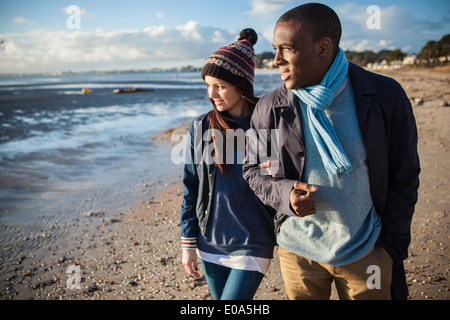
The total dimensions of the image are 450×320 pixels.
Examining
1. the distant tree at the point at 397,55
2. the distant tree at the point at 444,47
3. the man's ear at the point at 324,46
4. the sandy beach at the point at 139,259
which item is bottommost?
the sandy beach at the point at 139,259

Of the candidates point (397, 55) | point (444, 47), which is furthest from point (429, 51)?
point (397, 55)

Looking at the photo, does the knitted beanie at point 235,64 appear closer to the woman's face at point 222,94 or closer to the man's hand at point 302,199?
the woman's face at point 222,94

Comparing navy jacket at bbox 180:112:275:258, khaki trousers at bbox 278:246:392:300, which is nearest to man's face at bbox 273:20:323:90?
navy jacket at bbox 180:112:275:258

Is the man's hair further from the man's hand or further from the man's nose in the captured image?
the man's hand

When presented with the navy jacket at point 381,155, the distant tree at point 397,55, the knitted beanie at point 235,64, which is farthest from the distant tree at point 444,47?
the navy jacket at point 381,155

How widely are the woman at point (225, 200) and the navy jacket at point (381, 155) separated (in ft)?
1.00

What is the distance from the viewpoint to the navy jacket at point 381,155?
189 centimetres

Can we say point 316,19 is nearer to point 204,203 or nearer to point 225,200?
point 225,200

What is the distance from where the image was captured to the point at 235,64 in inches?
98.3

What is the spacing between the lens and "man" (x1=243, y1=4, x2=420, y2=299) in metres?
1.89

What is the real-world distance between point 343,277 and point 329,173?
0.74 m

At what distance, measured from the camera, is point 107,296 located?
13.1 feet
